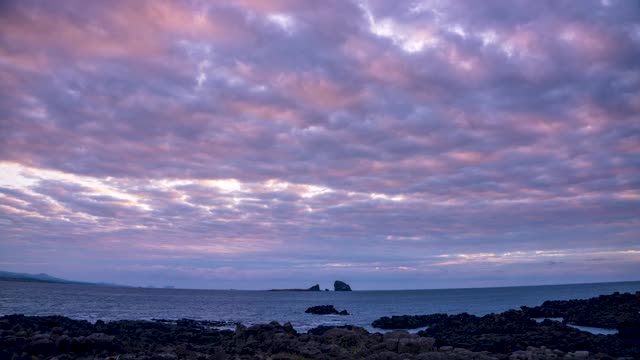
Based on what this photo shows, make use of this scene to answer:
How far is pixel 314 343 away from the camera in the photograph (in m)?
30.4

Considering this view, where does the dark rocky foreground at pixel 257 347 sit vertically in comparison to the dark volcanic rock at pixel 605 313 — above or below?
below

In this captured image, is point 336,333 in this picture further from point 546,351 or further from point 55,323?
point 55,323

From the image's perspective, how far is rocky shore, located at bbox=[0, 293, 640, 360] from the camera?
26156 mm

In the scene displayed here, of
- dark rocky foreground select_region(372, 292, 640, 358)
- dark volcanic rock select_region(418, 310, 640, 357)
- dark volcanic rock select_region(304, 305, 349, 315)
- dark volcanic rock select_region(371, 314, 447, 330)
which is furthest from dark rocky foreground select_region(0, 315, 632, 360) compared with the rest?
dark volcanic rock select_region(304, 305, 349, 315)

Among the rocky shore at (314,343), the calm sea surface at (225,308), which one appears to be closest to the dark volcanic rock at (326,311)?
the calm sea surface at (225,308)

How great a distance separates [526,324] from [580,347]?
1102cm

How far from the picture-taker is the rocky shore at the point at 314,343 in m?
26.2

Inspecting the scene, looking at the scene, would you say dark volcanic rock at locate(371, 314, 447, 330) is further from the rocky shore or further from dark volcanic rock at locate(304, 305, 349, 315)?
dark volcanic rock at locate(304, 305, 349, 315)

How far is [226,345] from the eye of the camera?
1277 inches

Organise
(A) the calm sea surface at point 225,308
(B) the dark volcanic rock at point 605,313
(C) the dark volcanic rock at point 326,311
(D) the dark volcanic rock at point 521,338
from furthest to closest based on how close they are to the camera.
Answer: (C) the dark volcanic rock at point 326,311 < (A) the calm sea surface at point 225,308 < (B) the dark volcanic rock at point 605,313 < (D) the dark volcanic rock at point 521,338

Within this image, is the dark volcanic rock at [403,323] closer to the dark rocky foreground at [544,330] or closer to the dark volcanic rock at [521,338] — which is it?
the dark rocky foreground at [544,330]

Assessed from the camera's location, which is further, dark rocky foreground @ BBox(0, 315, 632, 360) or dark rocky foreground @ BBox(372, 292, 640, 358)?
dark rocky foreground @ BBox(372, 292, 640, 358)

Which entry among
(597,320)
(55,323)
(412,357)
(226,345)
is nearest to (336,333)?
(226,345)

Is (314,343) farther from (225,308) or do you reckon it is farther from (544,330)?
(225,308)
